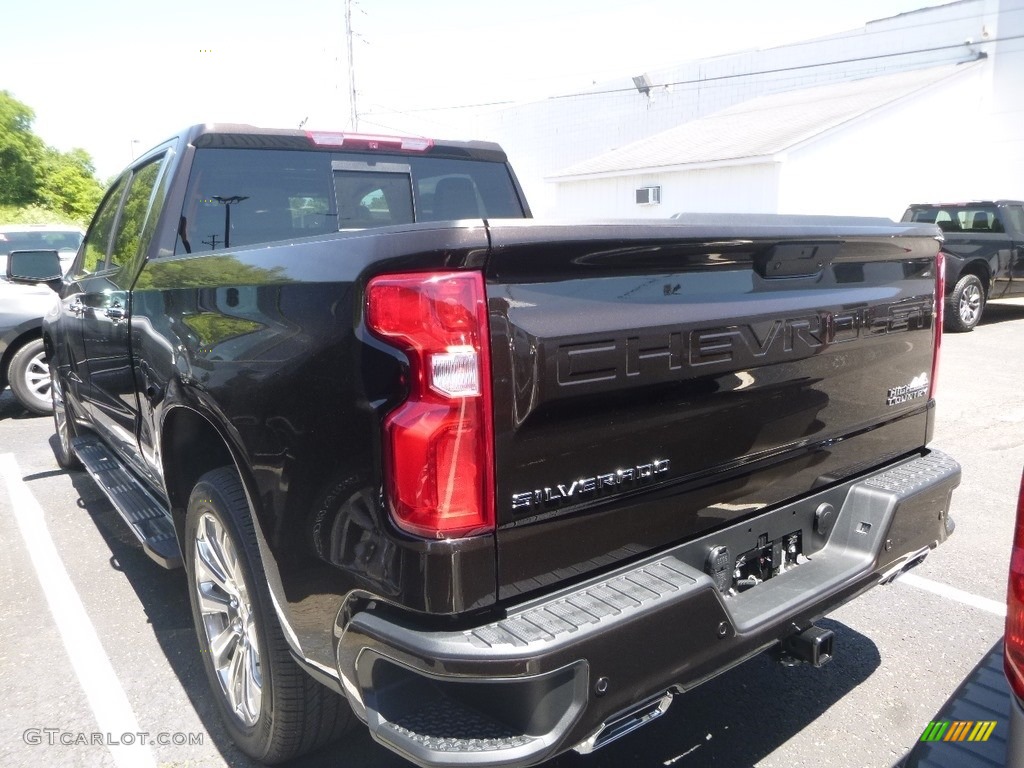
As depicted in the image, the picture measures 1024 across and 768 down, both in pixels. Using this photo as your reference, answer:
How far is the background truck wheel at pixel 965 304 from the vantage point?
12.2 metres

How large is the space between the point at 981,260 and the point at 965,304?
74 cm

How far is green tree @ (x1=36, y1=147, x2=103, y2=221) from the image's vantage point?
49.0 metres

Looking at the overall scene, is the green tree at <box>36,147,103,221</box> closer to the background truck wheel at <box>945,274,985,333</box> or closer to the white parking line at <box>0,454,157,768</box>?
the background truck wheel at <box>945,274,985,333</box>

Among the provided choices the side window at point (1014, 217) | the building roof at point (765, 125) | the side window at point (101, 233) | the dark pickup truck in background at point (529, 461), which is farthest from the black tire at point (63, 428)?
the building roof at point (765, 125)

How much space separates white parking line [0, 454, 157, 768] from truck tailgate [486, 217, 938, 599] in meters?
1.81

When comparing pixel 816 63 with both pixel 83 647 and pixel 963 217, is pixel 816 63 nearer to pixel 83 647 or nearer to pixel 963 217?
pixel 963 217

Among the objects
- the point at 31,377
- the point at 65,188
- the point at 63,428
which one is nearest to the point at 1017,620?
the point at 63,428

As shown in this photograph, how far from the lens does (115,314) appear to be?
3637 mm

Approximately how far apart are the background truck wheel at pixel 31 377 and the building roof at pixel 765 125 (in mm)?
15296

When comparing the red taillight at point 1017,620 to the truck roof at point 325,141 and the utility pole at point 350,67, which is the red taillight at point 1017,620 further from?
the utility pole at point 350,67

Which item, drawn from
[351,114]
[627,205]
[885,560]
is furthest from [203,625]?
[351,114]

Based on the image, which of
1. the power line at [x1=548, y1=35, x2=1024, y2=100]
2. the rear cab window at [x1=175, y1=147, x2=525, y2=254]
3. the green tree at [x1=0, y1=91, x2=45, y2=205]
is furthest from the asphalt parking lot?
the green tree at [x1=0, y1=91, x2=45, y2=205]

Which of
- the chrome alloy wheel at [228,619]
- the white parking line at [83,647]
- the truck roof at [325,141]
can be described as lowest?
the white parking line at [83,647]

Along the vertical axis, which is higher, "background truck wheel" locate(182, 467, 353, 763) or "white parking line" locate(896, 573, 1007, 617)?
"background truck wheel" locate(182, 467, 353, 763)
